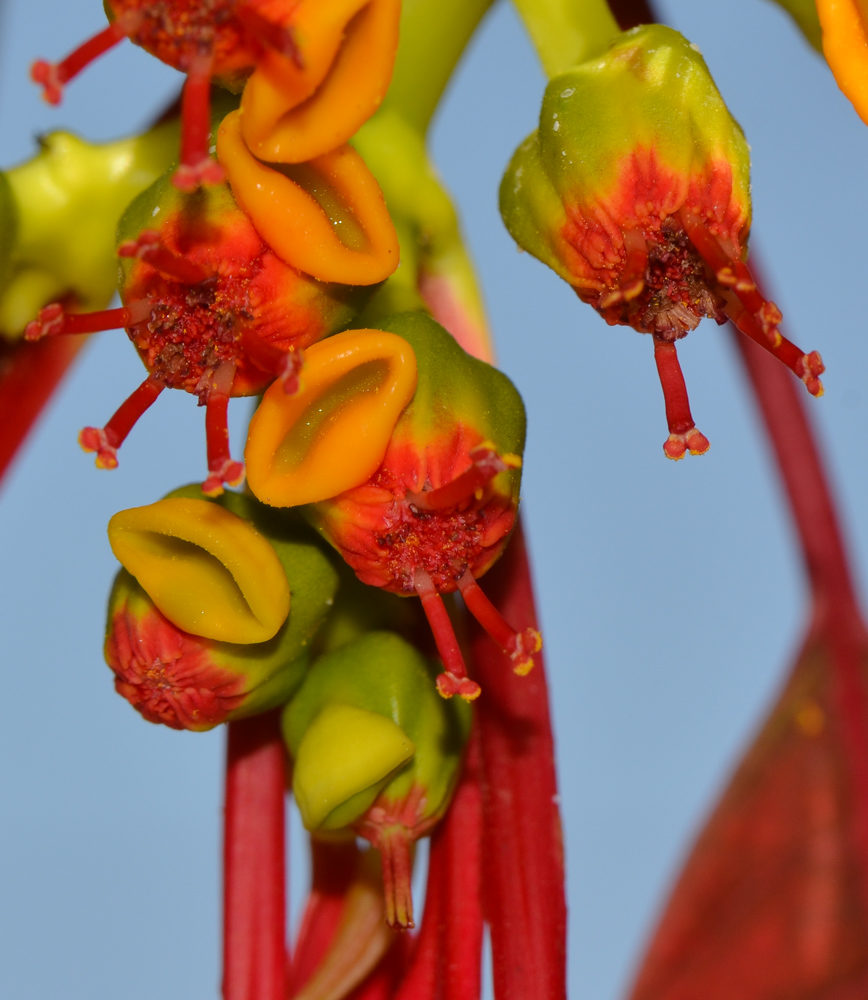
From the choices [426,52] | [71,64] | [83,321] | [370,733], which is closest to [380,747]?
[370,733]

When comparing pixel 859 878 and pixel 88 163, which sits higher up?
pixel 88 163

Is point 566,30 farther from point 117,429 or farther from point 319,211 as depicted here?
point 117,429

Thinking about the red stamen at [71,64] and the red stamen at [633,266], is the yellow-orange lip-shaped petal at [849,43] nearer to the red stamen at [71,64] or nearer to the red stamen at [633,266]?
the red stamen at [633,266]

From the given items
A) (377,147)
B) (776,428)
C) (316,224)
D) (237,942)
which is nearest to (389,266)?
(316,224)

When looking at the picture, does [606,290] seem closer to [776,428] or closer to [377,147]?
[377,147]

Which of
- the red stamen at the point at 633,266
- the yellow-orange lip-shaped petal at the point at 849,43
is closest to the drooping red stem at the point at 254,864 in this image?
the red stamen at the point at 633,266

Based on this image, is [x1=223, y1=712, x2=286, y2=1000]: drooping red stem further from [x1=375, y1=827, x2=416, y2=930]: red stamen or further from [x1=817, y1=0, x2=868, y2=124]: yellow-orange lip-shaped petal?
[x1=817, y1=0, x2=868, y2=124]: yellow-orange lip-shaped petal

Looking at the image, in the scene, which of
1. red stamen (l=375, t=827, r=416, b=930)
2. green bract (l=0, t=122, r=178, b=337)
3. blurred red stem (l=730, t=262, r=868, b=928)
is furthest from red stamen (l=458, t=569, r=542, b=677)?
blurred red stem (l=730, t=262, r=868, b=928)
